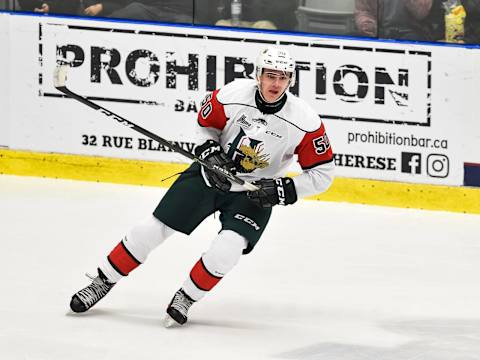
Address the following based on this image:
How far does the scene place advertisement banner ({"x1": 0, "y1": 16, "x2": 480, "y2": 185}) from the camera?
748cm

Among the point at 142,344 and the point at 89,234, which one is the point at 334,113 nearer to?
the point at 89,234

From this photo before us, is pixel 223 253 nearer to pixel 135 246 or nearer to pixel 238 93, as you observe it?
pixel 135 246

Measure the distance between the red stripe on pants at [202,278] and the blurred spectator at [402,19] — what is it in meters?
2.61

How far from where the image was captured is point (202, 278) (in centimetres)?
532

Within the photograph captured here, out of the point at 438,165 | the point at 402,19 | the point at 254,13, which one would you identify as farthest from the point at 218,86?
the point at 438,165

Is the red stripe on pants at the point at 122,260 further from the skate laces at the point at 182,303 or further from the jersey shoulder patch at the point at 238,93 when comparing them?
the jersey shoulder patch at the point at 238,93

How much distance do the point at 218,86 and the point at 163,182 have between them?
58 cm

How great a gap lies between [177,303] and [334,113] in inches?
98.5

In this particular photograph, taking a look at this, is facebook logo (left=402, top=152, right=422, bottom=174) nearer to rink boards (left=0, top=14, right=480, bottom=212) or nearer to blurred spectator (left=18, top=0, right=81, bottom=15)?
rink boards (left=0, top=14, right=480, bottom=212)

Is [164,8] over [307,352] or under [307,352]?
over

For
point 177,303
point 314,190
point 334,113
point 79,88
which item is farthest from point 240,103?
point 79,88

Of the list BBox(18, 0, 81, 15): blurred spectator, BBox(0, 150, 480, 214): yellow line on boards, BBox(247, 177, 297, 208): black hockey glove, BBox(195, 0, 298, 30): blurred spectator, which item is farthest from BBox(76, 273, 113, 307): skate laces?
BBox(18, 0, 81, 15): blurred spectator

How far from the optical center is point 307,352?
16.9ft

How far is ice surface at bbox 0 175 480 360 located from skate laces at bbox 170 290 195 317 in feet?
0.29
